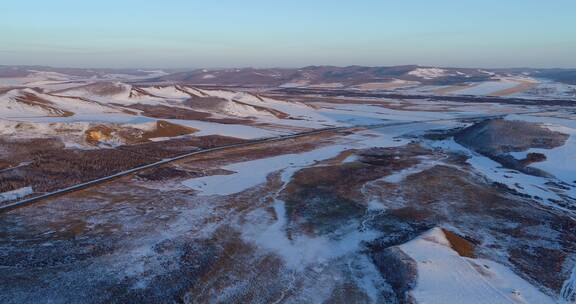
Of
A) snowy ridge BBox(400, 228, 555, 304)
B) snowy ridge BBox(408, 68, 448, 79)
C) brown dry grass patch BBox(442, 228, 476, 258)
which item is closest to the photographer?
snowy ridge BBox(400, 228, 555, 304)

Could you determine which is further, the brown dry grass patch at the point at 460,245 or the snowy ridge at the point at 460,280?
the brown dry grass patch at the point at 460,245

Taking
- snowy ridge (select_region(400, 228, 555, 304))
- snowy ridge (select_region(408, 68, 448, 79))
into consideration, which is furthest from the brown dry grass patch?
snowy ridge (select_region(408, 68, 448, 79))

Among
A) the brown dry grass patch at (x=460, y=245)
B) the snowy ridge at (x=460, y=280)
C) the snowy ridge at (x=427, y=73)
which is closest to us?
the snowy ridge at (x=460, y=280)

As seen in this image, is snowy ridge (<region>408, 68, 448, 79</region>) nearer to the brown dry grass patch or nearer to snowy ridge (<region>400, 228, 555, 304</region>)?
the brown dry grass patch

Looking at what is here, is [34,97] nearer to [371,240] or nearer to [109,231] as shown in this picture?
[109,231]

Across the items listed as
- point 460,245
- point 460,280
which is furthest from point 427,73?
point 460,280

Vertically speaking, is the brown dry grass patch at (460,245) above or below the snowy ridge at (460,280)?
below

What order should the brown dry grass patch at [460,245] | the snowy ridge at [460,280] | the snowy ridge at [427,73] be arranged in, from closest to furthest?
the snowy ridge at [460,280] → the brown dry grass patch at [460,245] → the snowy ridge at [427,73]

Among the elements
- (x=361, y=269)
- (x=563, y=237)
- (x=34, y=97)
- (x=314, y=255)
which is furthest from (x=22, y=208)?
(x=34, y=97)

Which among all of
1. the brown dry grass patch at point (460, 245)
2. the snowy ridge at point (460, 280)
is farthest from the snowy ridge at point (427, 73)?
the snowy ridge at point (460, 280)

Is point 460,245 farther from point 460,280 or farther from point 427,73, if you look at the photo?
point 427,73

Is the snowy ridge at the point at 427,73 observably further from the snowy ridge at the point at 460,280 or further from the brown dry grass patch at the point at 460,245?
the snowy ridge at the point at 460,280

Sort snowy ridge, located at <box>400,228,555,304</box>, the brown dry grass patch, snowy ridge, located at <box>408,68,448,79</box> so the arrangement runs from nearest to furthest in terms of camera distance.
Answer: snowy ridge, located at <box>400,228,555,304</box> → the brown dry grass patch → snowy ridge, located at <box>408,68,448,79</box>
